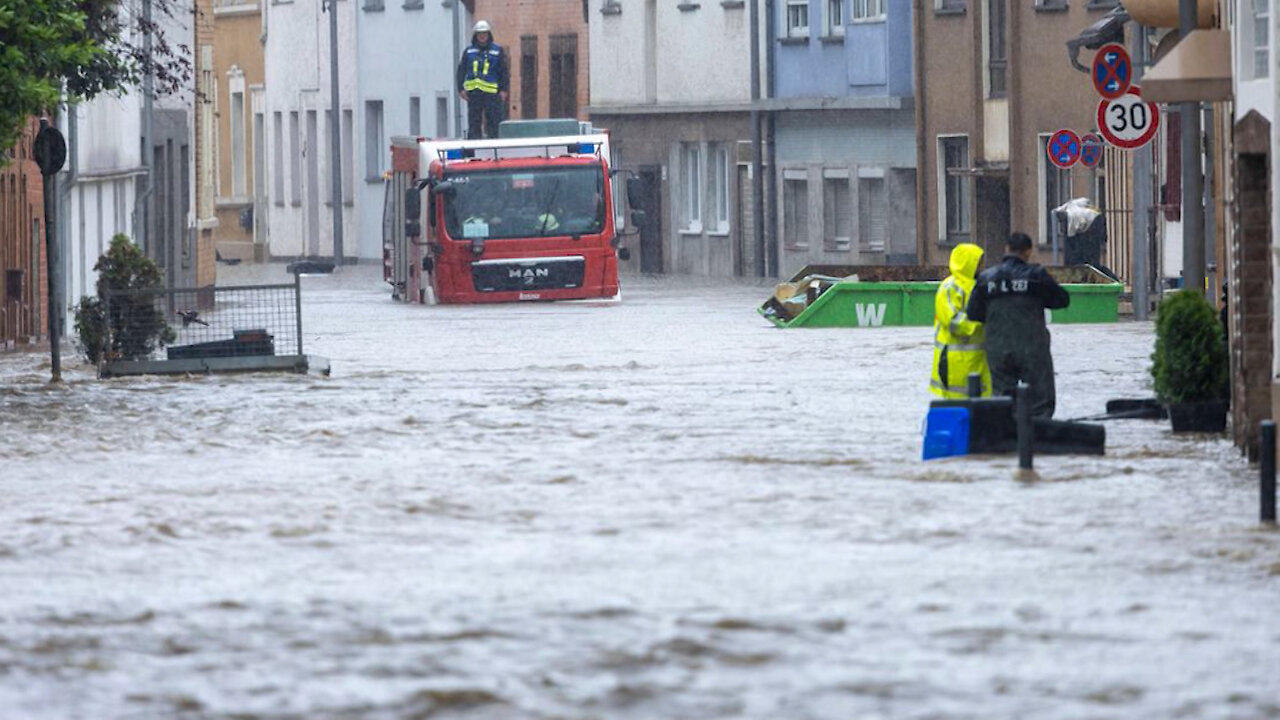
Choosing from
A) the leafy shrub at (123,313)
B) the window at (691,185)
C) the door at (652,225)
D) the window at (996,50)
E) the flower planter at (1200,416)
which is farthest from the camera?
the door at (652,225)

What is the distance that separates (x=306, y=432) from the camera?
71.2ft

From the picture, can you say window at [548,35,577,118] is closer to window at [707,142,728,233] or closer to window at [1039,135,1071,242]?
window at [707,142,728,233]

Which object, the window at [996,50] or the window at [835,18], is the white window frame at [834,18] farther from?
the window at [996,50]

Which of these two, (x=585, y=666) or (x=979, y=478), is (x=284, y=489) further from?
(x=585, y=666)

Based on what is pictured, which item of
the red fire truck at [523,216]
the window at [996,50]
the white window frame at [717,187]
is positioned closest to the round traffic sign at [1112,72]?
the red fire truck at [523,216]

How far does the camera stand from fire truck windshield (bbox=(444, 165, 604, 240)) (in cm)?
4600

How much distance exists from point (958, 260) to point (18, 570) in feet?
27.0

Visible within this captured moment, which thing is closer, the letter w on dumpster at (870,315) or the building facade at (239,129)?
the letter w on dumpster at (870,315)

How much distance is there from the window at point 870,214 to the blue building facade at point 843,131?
0.06 feet

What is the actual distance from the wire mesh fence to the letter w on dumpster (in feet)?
29.1

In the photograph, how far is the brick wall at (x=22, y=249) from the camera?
35.8 metres

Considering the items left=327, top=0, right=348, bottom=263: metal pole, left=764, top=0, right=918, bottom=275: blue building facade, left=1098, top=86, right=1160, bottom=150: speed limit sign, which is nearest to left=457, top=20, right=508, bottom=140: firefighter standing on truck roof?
left=764, top=0, right=918, bottom=275: blue building facade

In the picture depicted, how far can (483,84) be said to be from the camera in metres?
48.8

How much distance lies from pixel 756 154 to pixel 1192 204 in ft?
123
